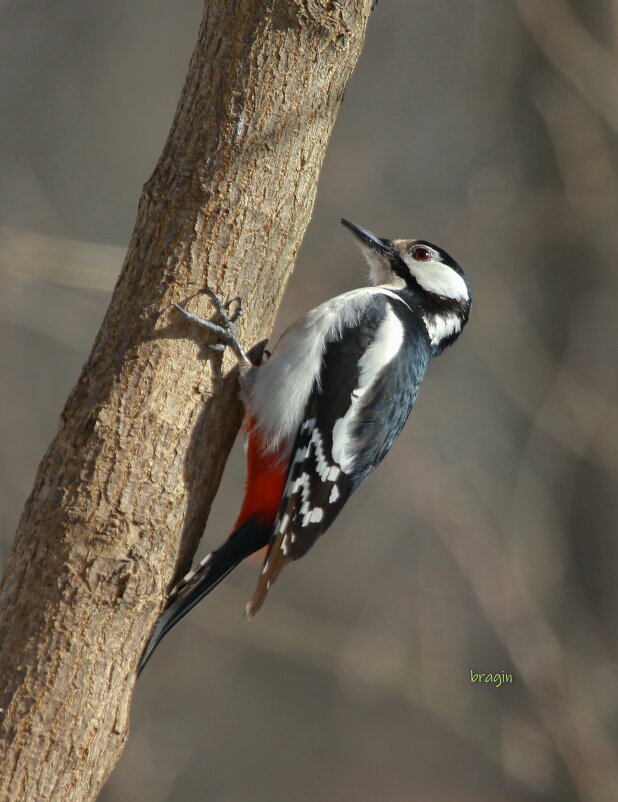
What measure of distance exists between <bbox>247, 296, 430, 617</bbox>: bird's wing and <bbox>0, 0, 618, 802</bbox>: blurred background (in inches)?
110

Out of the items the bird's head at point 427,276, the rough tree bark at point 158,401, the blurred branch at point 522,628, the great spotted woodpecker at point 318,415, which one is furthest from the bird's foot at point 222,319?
the blurred branch at point 522,628

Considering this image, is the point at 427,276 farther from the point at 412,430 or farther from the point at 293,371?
the point at 412,430

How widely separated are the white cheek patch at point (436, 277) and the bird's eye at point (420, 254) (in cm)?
1

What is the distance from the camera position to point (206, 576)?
2.51 m

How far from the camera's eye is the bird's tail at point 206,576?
7.88ft

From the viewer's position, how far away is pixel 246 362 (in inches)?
103

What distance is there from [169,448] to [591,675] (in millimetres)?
4583

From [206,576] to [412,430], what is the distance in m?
3.92

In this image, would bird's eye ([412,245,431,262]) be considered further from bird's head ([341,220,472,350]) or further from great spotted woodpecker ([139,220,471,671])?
great spotted woodpecker ([139,220,471,671])

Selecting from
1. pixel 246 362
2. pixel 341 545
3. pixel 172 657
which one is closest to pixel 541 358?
pixel 341 545

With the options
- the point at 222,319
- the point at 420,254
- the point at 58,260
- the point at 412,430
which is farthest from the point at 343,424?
the point at 412,430

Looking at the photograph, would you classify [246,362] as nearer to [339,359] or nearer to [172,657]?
[339,359]

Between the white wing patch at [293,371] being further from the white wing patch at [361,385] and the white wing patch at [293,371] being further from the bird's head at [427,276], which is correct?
the bird's head at [427,276]

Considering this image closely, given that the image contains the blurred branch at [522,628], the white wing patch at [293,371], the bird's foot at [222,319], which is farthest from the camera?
the blurred branch at [522,628]
